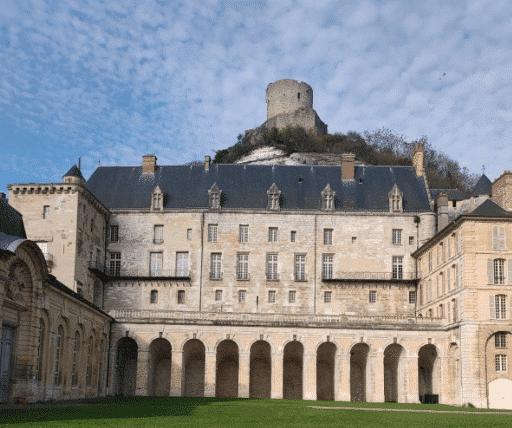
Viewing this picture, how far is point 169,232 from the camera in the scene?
159 feet

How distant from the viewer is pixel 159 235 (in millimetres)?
48812

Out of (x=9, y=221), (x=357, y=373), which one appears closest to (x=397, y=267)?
(x=357, y=373)

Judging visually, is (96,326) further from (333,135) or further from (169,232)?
(333,135)

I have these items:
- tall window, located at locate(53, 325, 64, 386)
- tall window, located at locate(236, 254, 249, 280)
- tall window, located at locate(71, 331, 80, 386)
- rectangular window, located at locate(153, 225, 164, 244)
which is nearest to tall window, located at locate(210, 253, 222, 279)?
tall window, located at locate(236, 254, 249, 280)

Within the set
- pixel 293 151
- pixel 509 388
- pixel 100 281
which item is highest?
pixel 293 151

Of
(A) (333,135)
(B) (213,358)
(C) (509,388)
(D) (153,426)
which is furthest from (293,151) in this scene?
(D) (153,426)

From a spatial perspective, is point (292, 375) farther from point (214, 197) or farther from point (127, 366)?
point (214, 197)

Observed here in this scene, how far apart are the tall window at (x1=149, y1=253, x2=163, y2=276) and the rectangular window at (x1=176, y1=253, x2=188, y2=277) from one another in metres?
1.24

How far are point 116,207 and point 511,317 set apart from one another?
28612 millimetres

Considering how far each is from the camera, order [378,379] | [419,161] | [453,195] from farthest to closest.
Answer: [419,161]
[453,195]
[378,379]

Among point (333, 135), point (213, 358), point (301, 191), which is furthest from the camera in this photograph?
point (333, 135)

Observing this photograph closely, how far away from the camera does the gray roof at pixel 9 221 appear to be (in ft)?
81.8

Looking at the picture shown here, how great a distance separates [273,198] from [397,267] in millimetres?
10262

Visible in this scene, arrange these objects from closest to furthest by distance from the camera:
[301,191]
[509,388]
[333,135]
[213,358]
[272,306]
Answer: [509,388], [213,358], [272,306], [301,191], [333,135]
